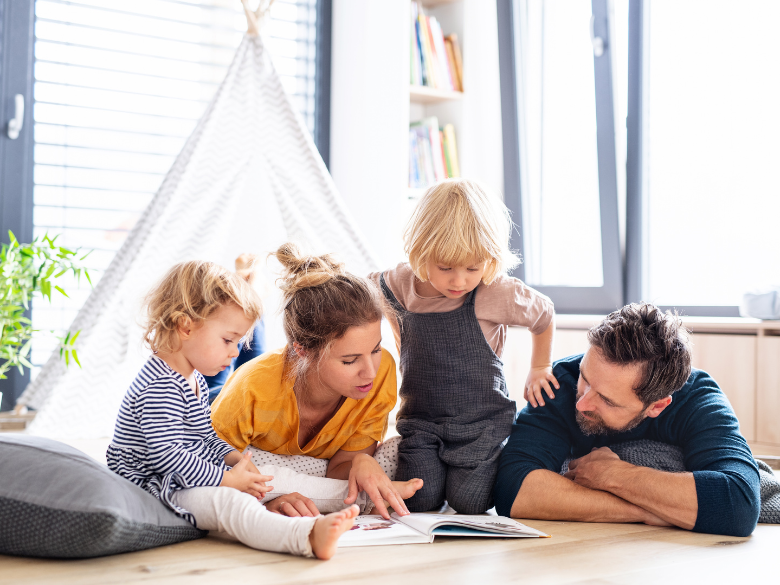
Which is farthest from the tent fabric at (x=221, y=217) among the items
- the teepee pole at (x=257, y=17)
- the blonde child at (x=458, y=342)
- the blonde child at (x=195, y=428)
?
the blonde child at (x=195, y=428)

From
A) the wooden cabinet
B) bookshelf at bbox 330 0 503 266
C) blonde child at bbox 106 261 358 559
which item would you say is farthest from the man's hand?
bookshelf at bbox 330 0 503 266

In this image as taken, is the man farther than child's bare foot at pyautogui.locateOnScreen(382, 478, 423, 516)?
→ No

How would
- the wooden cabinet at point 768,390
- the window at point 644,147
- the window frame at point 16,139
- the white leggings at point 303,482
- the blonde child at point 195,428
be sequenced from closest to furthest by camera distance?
the blonde child at point 195,428
the white leggings at point 303,482
the wooden cabinet at point 768,390
the window at point 644,147
the window frame at point 16,139

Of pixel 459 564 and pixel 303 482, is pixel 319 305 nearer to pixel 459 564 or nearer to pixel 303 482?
pixel 303 482

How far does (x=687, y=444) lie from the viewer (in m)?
1.43

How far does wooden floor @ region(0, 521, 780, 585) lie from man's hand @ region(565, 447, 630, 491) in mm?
115

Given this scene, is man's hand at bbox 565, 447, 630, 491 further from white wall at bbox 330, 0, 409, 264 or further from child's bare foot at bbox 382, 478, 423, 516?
white wall at bbox 330, 0, 409, 264

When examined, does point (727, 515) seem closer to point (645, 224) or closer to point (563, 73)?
point (645, 224)

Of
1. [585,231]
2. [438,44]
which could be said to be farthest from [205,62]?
[585,231]

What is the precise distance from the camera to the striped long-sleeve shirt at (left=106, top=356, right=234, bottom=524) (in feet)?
4.13

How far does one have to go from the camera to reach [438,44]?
3197 mm

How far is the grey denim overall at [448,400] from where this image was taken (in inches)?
61.6

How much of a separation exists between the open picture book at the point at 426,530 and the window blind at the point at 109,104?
1869mm

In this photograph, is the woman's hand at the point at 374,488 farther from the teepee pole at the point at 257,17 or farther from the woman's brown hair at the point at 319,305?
the teepee pole at the point at 257,17
